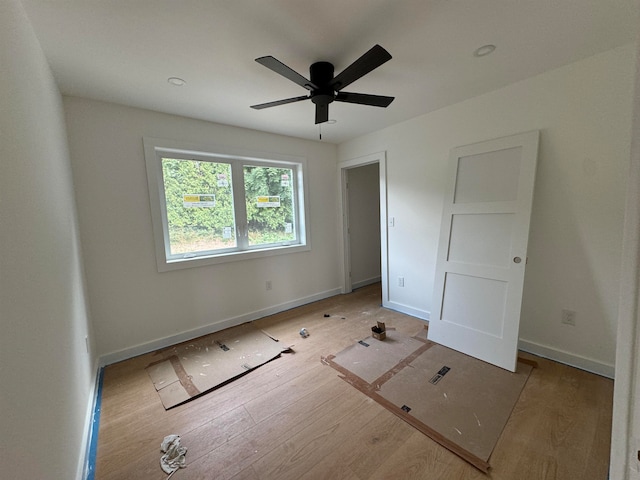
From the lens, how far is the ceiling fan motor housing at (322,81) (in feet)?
5.81

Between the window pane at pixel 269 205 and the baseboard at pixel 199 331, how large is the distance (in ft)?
2.96

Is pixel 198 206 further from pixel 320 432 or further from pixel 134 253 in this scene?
pixel 320 432

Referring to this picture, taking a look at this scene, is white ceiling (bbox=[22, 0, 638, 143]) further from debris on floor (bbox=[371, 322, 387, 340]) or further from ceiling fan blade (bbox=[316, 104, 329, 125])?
debris on floor (bbox=[371, 322, 387, 340])

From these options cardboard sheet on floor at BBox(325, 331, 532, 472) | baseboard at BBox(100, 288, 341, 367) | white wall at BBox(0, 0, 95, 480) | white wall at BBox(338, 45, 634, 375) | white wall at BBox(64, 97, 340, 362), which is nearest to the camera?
white wall at BBox(0, 0, 95, 480)

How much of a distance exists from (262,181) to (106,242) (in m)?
1.77

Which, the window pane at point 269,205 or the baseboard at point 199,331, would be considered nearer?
the baseboard at point 199,331

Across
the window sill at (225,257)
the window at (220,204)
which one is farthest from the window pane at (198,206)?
the window sill at (225,257)

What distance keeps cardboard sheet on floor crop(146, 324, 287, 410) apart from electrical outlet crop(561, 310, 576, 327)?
2.47 m

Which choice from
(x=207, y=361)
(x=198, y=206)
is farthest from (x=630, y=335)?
(x=198, y=206)

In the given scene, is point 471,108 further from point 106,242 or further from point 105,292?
point 105,292

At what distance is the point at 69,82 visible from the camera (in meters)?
1.92

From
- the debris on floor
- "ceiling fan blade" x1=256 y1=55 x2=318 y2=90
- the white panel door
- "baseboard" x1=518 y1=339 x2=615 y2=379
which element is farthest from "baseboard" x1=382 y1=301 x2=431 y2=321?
"ceiling fan blade" x1=256 y1=55 x2=318 y2=90

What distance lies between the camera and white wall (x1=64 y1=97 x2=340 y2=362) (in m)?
2.23

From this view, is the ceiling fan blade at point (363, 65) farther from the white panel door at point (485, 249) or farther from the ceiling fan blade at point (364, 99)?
the white panel door at point (485, 249)
